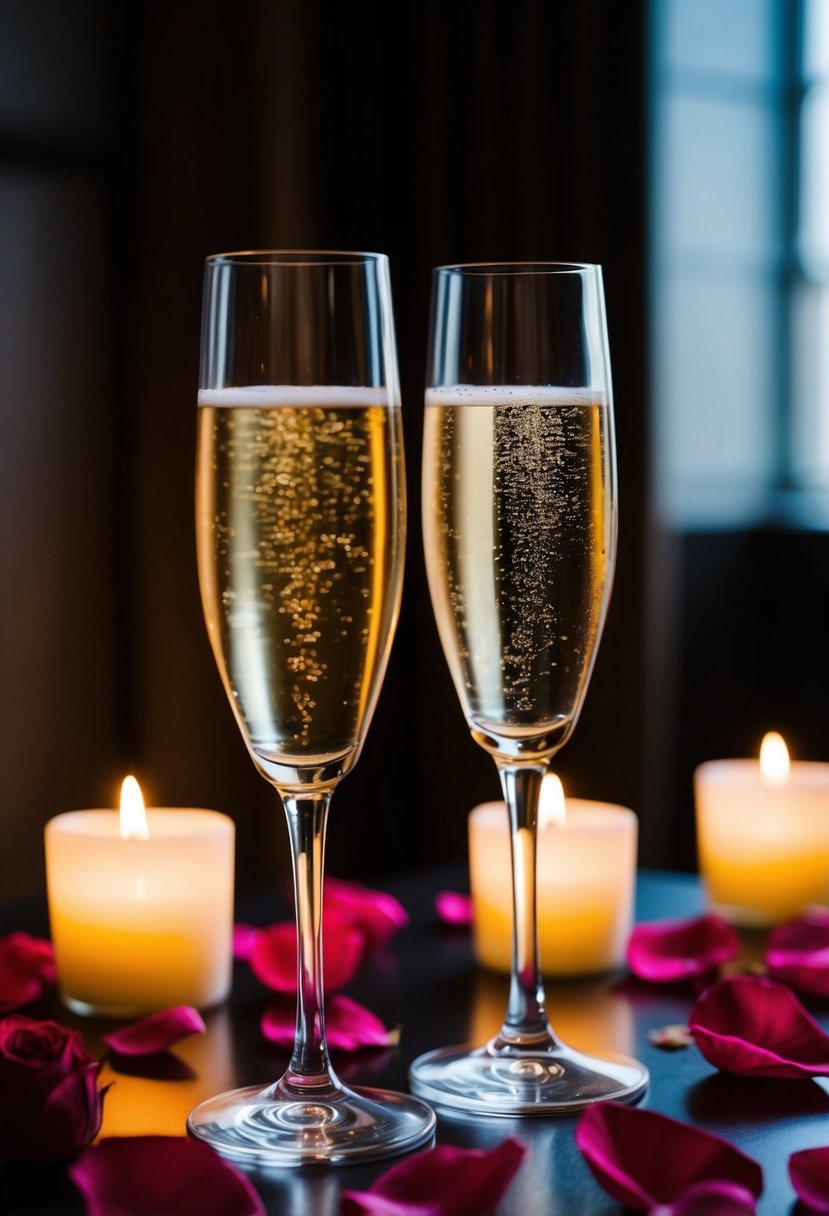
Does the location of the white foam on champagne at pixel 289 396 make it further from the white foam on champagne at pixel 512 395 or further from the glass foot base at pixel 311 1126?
the glass foot base at pixel 311 1126

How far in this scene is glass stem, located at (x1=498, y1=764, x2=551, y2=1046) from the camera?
35.4 inches

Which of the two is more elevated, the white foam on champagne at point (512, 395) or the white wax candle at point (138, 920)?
the white foam on champagne at point (512, 395)

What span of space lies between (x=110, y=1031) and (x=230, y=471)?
0.38 meters

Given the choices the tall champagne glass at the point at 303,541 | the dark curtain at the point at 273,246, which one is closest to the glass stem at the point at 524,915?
the tall champagne glass at the point at 303,541

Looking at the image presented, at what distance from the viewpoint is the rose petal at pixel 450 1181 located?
0.66 meters

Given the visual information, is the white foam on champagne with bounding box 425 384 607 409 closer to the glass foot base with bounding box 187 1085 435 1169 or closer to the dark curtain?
the glass foot base with bounding box 187 1085 435 1169

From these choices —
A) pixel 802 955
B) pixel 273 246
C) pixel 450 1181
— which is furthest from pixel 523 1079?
pixel 273 246

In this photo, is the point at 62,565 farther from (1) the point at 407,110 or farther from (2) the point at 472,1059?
(2) the point at 472,1059

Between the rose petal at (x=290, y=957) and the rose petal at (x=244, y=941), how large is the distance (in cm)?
7

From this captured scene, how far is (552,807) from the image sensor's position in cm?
115

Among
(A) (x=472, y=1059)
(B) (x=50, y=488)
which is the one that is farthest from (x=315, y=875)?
(B) (x=50, y=488)

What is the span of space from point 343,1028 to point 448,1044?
0.20 ft

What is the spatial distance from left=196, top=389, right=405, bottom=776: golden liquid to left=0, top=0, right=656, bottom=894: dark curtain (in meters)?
1.89

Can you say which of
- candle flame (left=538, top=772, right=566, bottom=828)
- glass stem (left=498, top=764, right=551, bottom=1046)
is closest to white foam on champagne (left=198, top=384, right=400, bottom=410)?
glass stem (left=498, top=764, right=551, bottom=1046)
